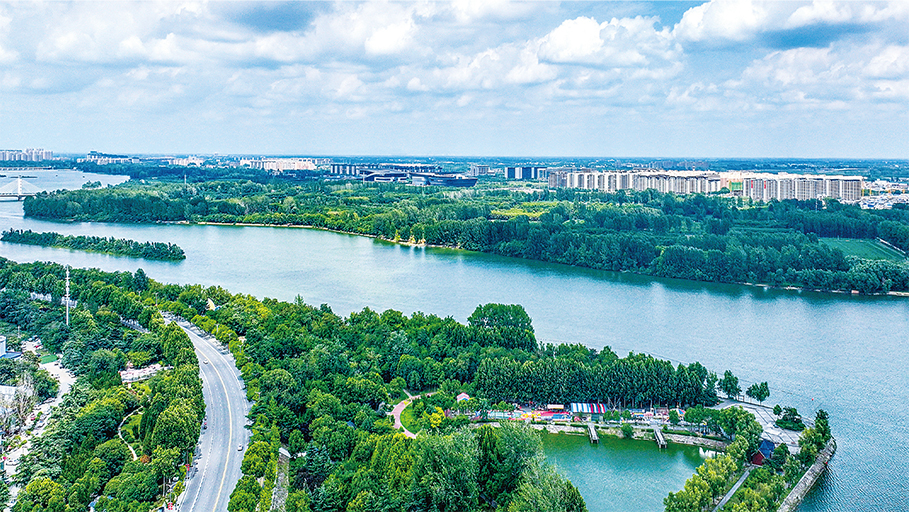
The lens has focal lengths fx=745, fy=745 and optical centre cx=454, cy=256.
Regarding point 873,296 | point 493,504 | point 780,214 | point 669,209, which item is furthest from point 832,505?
point 669,209

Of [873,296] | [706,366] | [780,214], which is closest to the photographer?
[706,366]

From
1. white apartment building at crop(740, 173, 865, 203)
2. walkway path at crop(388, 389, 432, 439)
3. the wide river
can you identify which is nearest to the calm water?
the wide river

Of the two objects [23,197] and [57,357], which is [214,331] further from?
[23,197]

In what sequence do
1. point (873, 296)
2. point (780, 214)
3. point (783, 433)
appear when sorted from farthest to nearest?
point (780, 214), point (873, 296), point (783, 433)

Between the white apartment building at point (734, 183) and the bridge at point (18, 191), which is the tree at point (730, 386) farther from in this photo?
the bridge at point (18, 191)

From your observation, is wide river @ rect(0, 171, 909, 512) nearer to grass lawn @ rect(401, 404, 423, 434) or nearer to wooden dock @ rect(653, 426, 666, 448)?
wooden dock @ rect(653, 426, 666, 448)

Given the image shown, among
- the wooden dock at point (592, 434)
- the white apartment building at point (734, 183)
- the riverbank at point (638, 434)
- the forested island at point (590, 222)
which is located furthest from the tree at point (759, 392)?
the white apartment building at point (734, 183)
